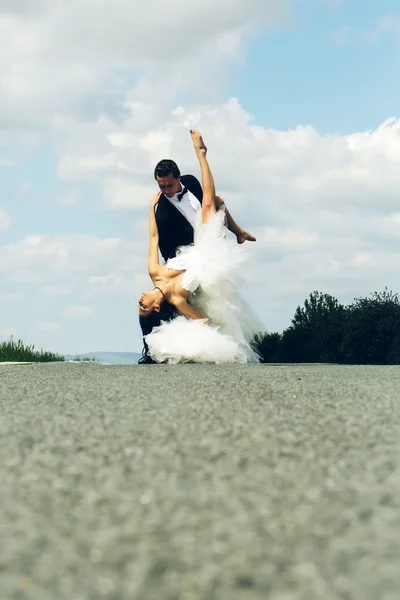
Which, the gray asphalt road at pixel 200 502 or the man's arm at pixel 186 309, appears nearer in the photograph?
the gray asphalt road at pixel 200 502

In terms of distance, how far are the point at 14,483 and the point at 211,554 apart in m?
0.78

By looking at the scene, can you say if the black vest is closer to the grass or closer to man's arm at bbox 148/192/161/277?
man's arm at bbox 148/192/161/277

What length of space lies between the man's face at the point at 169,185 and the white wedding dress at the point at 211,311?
0.59m

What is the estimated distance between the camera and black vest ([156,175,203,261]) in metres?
8.93

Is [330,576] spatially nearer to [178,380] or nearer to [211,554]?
[211,554]

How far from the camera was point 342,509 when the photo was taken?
1843 mm

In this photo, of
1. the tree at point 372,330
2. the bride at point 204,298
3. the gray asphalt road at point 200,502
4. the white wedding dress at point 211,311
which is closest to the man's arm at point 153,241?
the bride at point 204,298

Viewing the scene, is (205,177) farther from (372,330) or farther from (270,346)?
(270,346)

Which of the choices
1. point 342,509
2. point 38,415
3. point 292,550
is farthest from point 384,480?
point 38,415

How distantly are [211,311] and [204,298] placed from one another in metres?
0.17

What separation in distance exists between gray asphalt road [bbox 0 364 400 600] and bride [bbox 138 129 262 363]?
450 centimetres

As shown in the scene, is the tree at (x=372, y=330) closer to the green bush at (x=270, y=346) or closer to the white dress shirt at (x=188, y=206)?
the green bush at (x=270, y=346)

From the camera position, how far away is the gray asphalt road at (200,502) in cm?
142

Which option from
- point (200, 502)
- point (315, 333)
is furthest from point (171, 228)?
point (315, 333)
